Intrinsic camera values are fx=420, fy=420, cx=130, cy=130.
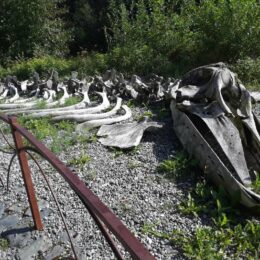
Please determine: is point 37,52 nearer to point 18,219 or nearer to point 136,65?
point 136,65

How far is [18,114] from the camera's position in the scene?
250 inches

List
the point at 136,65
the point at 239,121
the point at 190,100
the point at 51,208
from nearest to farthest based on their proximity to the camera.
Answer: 1. the point at 51,208
2. the point at 239,121
3. the point at 190,100
4. the point at 136,65

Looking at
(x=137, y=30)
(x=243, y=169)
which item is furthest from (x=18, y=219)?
(x=137, y=30)

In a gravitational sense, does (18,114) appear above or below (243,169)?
below

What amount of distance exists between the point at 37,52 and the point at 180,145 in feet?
36.7

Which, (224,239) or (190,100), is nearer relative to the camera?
(224,239)

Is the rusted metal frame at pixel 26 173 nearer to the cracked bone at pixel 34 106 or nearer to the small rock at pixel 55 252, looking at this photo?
the small rock at pixel 55 252

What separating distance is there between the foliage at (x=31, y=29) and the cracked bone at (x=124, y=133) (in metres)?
10.2

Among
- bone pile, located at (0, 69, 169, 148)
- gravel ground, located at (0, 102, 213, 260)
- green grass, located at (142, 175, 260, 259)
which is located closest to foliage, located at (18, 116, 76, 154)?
bone pile, located at (0, 69, 169, 148)

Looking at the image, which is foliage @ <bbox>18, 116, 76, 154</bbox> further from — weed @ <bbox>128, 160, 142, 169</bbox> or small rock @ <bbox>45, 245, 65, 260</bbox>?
small rock @ <bbox>45, 245, 65, 260</bbox>

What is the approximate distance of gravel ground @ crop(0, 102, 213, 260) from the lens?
3141 mm

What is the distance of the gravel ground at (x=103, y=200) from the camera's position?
3.14 meters

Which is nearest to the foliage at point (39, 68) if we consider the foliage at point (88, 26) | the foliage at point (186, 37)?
the foliage at point (186, 37)

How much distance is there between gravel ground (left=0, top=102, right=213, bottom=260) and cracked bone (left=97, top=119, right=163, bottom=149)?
115 millimetres
